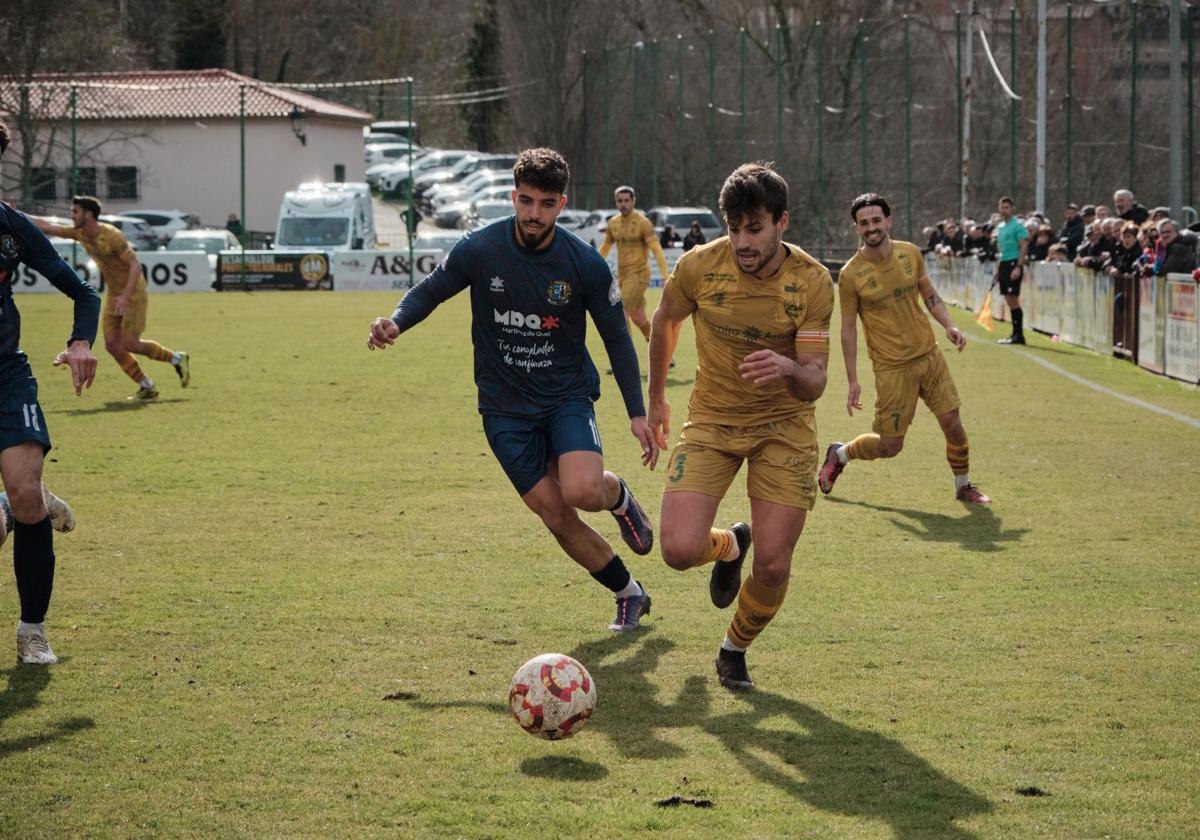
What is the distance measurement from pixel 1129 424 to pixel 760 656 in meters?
8.99

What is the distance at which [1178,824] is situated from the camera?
455 cm

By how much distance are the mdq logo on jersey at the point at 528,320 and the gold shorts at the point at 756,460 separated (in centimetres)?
84

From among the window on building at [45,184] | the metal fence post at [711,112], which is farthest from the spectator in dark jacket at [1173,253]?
the metal fence post at [711,112]

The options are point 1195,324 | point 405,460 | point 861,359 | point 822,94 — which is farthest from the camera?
point 822,94

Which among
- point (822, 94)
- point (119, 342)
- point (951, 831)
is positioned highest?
point (822, 94)

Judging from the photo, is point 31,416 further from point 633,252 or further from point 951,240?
point 951,240

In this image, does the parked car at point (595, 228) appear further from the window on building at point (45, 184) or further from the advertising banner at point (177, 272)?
the window on building at point (45, 184)

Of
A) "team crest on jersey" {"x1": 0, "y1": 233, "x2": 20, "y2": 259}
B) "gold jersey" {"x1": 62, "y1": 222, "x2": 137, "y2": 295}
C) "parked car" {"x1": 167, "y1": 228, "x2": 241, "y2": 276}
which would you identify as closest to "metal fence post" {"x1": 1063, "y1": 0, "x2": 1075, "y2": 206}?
"parked car" {"x1": 167, "y1": 228, "x2": 241, "y2": 276}

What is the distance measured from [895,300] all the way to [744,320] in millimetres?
4320

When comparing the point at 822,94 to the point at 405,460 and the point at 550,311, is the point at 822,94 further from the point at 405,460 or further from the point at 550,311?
the point at 550,311

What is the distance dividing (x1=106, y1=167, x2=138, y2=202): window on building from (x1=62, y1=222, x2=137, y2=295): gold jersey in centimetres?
3534

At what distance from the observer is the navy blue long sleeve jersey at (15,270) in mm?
6328

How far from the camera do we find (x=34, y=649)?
249 inches

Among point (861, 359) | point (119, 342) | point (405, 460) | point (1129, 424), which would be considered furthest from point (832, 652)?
point (861, 359)
